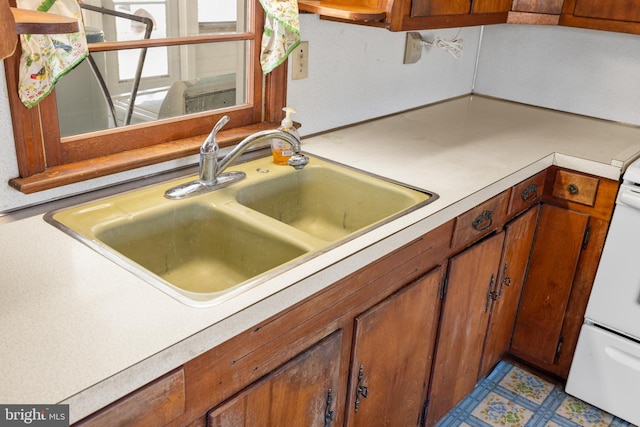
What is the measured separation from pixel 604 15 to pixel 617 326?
3.47 ft

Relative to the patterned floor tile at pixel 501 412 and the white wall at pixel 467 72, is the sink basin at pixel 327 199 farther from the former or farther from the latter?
the patterned floor tile at pixel 501 412

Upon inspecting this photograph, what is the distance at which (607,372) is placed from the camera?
211cm

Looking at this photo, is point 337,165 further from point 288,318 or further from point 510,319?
point 510,319

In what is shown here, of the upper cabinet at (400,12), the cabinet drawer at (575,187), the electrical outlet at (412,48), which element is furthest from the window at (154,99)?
the cabinet drawer at (575,187)

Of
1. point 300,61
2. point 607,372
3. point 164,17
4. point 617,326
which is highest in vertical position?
point 164,17

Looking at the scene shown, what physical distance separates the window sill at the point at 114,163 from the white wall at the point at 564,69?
1481 millimetres

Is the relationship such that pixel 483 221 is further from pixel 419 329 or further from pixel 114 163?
pixel 114 163

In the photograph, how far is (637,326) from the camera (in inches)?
78.9

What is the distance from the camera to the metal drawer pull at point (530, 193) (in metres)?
1.93

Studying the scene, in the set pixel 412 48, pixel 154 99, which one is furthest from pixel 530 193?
pixel 154 99

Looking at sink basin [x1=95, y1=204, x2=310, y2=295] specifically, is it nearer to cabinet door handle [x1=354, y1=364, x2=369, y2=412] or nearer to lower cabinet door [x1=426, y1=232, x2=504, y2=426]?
cabinet door handle [x1=354, y1=364, x2=369, y2=412]

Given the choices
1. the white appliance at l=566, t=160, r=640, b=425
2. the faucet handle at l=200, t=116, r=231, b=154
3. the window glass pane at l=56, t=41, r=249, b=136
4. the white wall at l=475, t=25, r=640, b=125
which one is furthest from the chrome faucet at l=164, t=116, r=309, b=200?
the white wall at l=475, t=25, r=640, b=125

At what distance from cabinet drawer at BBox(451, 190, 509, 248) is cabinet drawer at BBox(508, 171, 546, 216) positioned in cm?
5

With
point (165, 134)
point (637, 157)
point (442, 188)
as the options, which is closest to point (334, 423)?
point (442, 188)
